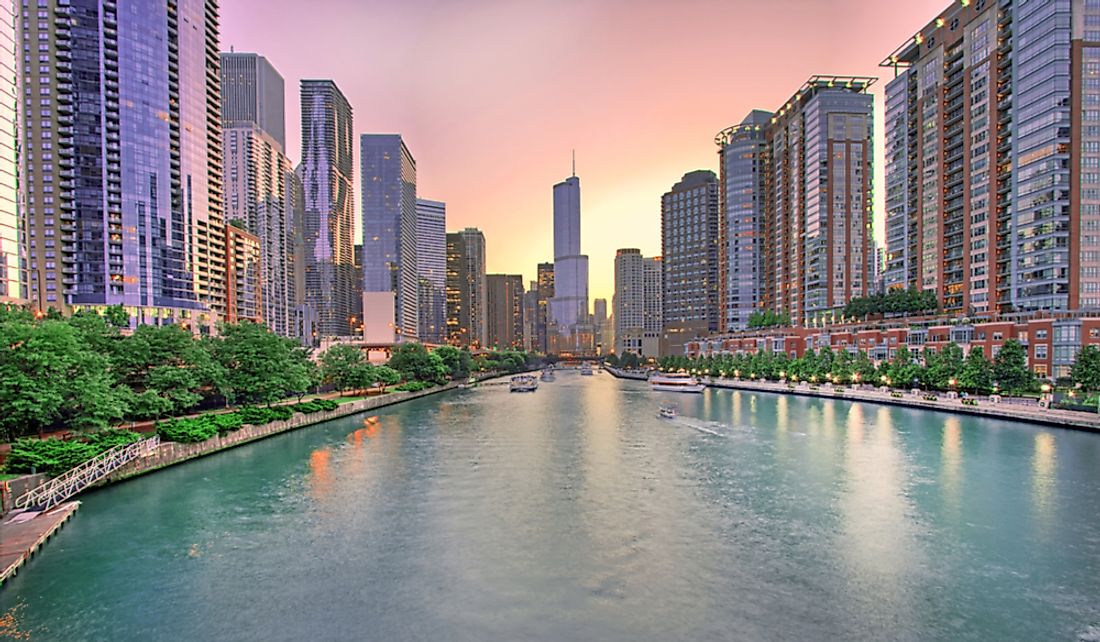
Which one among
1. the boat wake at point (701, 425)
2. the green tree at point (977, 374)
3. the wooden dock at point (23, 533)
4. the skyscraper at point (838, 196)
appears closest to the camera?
the wooden dock at point (23, 533)

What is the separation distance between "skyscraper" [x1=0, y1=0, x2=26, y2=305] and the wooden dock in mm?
85199

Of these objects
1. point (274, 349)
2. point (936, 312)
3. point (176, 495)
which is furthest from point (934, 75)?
point (176, 495)

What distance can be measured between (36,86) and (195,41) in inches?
1533

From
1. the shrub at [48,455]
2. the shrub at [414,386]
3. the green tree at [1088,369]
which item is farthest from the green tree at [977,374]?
the shrub at [48,455]

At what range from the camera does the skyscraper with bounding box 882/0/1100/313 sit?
106 metres

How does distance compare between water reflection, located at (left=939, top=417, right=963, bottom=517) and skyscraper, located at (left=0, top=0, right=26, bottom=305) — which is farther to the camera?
skyscraper, located at (left=0, top=0, right=26, bottom=305)

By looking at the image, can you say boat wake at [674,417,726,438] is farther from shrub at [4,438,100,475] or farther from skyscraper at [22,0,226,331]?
skyscraper at [22,0,226,331]

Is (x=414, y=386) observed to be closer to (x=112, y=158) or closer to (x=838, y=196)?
(x=112, y=158)

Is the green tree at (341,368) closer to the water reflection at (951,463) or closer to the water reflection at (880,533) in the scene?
the water reflection at (880,533)

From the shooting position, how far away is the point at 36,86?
13112 cm

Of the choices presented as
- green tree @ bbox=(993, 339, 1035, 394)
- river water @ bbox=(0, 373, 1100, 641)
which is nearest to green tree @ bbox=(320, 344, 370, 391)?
river water @ bbox=(0, 373, 1100, 641)

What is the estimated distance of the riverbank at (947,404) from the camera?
64.8 meters

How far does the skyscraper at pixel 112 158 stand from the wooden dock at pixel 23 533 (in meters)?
127

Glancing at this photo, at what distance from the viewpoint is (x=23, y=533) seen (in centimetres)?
2959
